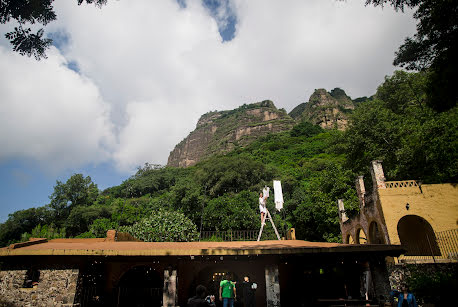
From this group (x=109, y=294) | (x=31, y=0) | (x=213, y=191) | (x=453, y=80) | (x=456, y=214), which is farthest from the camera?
(x=213, y=191)

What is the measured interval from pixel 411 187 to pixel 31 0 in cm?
1724

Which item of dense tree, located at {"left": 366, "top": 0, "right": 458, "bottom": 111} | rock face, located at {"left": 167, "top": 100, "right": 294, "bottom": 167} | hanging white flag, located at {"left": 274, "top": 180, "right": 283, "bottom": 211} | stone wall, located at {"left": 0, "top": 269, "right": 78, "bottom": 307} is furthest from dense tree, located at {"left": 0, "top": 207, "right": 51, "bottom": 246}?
rock face, located at {"left": 167, "top": 100, "right": 294, "bottom": 167}

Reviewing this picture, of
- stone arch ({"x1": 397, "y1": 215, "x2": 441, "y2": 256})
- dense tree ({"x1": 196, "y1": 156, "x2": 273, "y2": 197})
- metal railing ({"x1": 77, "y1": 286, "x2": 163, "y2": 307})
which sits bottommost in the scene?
metal railing ({"x1": 77, "y1": 286, "x2": 163, "y2": 307})

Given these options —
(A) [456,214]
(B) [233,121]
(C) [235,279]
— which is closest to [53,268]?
(C) [235,279]

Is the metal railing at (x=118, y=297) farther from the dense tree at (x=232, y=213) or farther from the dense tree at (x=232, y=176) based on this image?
the dense tree at (x=232, y=176)

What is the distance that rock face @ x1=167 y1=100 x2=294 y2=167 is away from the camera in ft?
361

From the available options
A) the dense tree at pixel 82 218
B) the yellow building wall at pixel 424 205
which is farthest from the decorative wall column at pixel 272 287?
the dense tree at pixel 82 218

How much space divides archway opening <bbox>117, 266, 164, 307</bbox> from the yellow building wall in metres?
11.4

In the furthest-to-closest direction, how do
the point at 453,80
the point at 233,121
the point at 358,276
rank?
1. the point at 233,121
2. the point at 358,276
3. the point at 453,80

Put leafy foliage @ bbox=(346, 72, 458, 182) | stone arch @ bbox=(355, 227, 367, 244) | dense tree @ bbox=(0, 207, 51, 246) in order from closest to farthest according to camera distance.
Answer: leafy foliage @ bbox=(346, 72, 458, 182) → stone arch @ bbox=(355, 227, 367, 244) → dense tree @ bbox=(0, 207, 51, 246)

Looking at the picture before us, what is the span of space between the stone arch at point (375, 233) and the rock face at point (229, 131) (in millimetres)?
89974

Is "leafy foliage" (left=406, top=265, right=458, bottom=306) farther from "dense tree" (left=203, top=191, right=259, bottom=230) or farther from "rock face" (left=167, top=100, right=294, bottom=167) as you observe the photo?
"rock face" (left=167, top=100, right=294, bottom=167)

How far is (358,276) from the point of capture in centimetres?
1155

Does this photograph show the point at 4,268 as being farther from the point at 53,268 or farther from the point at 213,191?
the point at 213,191
